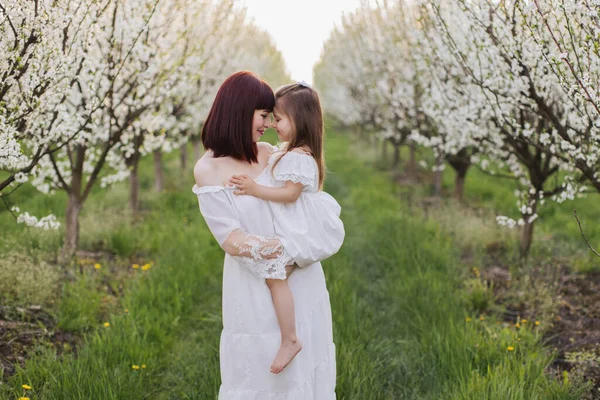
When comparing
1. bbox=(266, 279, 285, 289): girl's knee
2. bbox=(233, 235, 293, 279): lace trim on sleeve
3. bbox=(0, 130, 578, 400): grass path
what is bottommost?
bbox=(0, 130, 578, 400): grass path

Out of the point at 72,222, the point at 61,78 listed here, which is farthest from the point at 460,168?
the point at 61,78

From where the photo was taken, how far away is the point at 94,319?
416 centimetres

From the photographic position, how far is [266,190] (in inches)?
90.1

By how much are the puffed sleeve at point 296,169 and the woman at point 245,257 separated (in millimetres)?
134

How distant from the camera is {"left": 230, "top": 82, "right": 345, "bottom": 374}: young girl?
2.28 meters

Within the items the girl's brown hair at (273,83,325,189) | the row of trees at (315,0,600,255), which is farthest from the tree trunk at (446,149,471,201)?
the girl's brown hair at (273,83,325,189)

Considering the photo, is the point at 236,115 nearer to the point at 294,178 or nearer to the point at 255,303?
the point at 294,178

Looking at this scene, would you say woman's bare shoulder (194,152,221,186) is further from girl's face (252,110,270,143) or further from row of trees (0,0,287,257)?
row of trees (0,0,287,257)

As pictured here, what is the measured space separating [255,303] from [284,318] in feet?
0.47

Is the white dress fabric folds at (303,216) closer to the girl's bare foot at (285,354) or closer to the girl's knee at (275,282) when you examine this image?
the girl's knee at (275,282)

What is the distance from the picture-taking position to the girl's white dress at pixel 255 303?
89.0 inches

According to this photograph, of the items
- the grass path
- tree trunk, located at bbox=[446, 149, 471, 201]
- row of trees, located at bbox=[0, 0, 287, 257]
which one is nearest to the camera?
the grass path

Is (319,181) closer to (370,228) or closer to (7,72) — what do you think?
(7,72)

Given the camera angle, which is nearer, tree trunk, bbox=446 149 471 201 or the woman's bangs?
the woman's bangs
